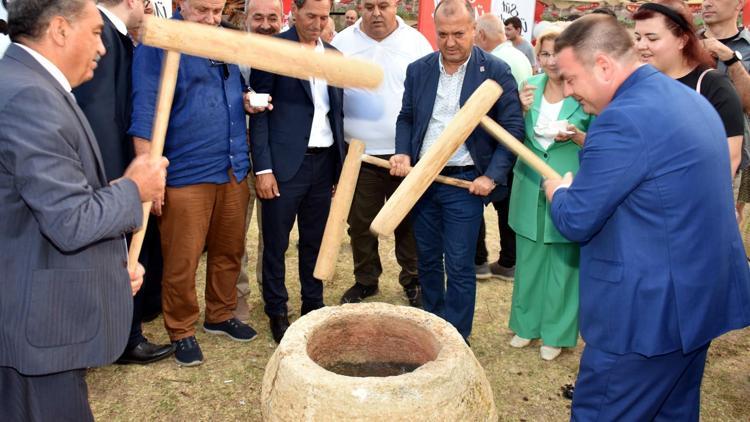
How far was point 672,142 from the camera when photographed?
2.17 meters

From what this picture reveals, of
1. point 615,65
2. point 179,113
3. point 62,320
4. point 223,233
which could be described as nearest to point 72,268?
point 62,320

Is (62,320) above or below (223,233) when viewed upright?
above

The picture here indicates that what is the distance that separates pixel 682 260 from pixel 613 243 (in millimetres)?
249

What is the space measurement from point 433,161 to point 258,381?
193cm

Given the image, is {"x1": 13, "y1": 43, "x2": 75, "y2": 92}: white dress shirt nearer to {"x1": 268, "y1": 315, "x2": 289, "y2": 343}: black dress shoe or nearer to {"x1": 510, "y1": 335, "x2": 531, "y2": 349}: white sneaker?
{"x1": 268, "y1": 315, "x2": 289, "y2": 343}: black dress shoe

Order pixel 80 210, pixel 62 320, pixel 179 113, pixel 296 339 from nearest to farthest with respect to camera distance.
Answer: pixel 80 210, pixel 62 320, pixel 296 339, pixel 179 113

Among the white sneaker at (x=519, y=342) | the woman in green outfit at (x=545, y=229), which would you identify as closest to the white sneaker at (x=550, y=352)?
the woman in green outfit at (x=545, y=229)

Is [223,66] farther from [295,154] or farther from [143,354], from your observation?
[143,354]

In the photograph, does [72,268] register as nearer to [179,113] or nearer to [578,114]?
[179,113]

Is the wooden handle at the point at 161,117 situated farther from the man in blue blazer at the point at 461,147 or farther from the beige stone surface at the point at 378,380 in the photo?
the man in blue blazer at the point at 461,147

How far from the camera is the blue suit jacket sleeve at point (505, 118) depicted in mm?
3779

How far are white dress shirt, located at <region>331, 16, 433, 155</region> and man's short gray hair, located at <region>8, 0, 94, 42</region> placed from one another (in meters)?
2.52

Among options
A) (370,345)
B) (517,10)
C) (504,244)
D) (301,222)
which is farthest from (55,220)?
(517,10)

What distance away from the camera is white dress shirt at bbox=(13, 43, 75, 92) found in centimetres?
205
